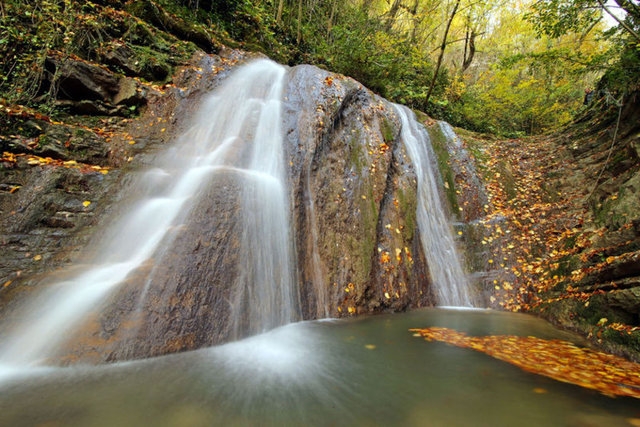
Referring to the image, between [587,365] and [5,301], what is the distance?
549 cm

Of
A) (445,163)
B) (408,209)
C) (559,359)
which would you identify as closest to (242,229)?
(408,209)

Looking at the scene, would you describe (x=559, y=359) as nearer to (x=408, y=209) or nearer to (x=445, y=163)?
(x=408, y=209)

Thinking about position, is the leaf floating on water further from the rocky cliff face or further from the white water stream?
the white water stream

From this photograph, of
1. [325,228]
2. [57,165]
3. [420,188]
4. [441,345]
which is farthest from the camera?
[420,188]

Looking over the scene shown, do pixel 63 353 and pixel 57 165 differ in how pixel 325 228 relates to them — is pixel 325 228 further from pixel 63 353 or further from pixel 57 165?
pixel 57 165

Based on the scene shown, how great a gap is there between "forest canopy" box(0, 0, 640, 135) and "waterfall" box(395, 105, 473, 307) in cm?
299

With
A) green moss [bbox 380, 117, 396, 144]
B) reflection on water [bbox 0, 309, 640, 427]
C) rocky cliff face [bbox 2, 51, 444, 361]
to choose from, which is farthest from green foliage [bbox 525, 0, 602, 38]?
reflection on water [bbox 0, 309, 640, 427]

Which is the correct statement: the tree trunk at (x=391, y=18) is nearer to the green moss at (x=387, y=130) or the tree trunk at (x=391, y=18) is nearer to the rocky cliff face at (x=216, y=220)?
the rocky cliff face at (x=216, y=220)

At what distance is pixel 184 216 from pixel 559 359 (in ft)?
14.3

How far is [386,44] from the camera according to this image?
9711 mm

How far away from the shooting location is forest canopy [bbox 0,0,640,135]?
527 centimetres

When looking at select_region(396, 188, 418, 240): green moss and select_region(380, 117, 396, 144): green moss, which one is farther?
select_region(380, 117, 396, 144): green moss

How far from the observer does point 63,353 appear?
241 centimetres

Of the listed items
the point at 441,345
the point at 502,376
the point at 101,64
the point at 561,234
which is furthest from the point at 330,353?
the point at 101,64
